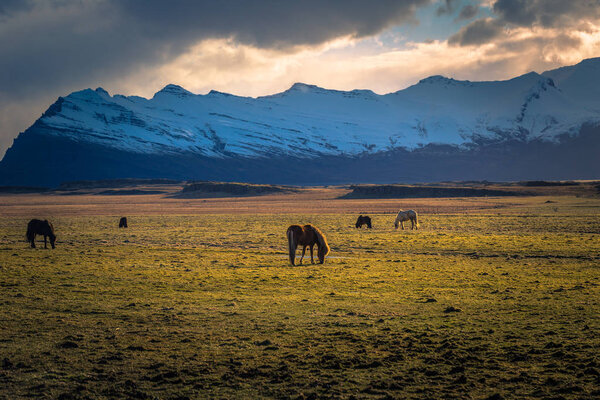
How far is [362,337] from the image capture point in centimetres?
1273

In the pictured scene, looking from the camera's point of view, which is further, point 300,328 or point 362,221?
point 362,221

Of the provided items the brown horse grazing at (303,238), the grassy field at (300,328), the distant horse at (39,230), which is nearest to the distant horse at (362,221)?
the grassy field at (300,328)

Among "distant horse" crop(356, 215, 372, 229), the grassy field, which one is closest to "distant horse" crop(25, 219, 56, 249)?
the grassy field

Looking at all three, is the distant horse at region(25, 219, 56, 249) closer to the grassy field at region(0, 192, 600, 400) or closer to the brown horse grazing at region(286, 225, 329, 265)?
Result: the grassy field at region(0, 192, 600, 400)

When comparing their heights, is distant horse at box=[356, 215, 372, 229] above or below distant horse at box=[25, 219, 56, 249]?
below

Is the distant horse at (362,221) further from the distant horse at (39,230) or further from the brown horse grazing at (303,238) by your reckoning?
the distant horse at (39,230)

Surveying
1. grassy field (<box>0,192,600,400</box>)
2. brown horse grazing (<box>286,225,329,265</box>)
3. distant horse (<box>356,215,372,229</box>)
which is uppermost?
brown horse grazing (<box>286,225,329,265</box>)

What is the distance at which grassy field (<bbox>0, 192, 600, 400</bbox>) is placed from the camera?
9.79 metres

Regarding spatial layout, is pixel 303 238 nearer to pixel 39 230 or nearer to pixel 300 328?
pixel 300 328

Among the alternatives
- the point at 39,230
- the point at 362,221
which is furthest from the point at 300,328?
the point at 362,221

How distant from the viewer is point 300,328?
44.7 feet

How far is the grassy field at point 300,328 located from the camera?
9.79 m

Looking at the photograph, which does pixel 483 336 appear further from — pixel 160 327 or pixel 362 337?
pixel 160 327

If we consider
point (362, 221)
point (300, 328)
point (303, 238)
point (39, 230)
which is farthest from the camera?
point (362, 221)
